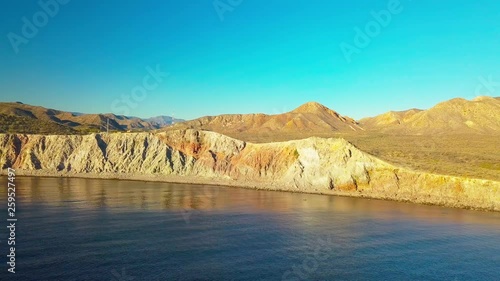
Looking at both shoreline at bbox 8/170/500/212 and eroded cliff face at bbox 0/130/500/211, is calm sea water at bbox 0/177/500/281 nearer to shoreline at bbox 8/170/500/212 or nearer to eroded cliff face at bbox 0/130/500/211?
shoreline at bbox 8/170/500/212

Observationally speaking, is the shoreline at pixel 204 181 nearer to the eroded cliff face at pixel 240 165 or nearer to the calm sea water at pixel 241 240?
the eroded cliff face at pixel 240 165

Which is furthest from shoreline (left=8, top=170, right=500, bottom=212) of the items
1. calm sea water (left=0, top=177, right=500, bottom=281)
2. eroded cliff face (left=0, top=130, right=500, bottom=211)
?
calm sea water (left=0, top=177, right=500, bottom=281)

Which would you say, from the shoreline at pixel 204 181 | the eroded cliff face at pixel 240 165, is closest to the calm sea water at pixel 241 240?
the shoreline at pixel 204 181

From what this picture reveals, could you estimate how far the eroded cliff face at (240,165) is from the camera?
7100 centimetres

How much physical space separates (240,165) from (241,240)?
5473 cm

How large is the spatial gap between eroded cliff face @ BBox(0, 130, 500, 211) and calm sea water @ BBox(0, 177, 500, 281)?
9182 mm

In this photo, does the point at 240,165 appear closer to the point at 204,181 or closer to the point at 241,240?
the point at 204,181

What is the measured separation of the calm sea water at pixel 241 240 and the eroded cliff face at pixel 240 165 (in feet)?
30.1

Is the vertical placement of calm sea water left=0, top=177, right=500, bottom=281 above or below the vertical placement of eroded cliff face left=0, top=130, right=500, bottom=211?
below

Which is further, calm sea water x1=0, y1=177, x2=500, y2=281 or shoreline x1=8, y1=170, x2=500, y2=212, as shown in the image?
shoreline x1=8, y1=170, x2=500, y2=212

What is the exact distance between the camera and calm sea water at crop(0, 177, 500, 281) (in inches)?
1196

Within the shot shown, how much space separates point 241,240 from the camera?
129 ft

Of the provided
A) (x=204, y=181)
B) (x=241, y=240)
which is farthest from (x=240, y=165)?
(x=241, y=240)

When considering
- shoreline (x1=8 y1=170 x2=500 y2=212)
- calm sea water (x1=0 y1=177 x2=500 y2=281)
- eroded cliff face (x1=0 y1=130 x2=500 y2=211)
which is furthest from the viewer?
shoreline (x1=8 y1=170 x2=500 y2=212)
